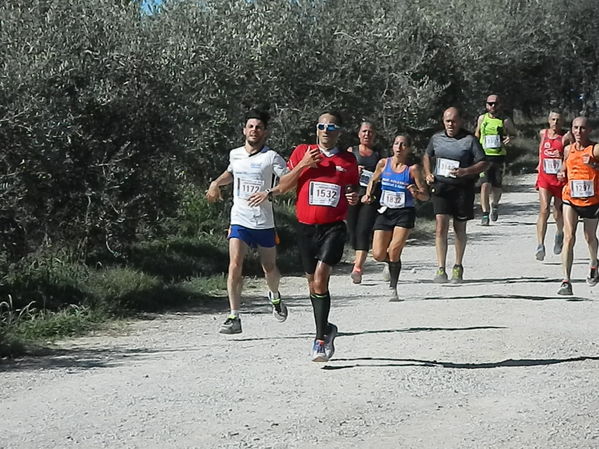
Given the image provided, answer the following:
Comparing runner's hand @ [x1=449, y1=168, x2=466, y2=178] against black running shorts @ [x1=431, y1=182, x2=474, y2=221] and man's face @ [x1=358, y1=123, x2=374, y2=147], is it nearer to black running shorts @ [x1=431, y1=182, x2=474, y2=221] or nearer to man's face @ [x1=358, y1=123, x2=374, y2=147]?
black running shorts @ [x1=431, y1=182, x2=474, y2=221]

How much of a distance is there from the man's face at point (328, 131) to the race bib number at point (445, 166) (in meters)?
4.56

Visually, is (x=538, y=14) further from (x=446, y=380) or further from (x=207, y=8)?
(x=446, y=380)

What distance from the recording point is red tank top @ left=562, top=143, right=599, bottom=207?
40.9 ft

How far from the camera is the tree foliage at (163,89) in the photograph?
1145 centimetres

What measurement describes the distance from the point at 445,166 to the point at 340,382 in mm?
5822

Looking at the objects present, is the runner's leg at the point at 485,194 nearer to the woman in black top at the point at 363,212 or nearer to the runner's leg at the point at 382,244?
the woman in black top at the point at 363,212

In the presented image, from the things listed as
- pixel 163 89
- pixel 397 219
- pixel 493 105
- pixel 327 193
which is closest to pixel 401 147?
pixel 397 219

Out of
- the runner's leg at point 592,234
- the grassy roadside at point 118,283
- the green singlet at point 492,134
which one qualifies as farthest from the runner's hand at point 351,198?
the green singlet at point 492,134

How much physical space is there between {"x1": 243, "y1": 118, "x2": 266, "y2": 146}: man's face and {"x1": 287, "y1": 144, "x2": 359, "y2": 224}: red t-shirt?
1.18 m

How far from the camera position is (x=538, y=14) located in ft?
128

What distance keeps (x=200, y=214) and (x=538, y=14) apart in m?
24.6

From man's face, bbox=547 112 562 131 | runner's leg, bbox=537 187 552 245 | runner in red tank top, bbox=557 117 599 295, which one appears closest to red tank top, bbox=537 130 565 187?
runner's leg, bbox=537 187 552 245

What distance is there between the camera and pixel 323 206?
8.87 m

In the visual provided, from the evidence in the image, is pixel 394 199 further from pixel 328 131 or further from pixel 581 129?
pixel 328 131
